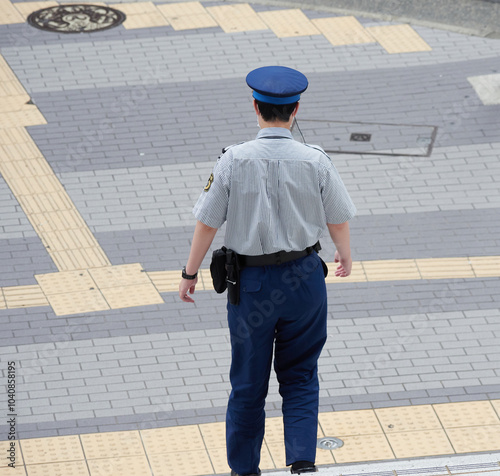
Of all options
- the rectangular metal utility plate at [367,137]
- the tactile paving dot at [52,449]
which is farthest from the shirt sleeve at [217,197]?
the rectangular metal utility plate at [367,137]

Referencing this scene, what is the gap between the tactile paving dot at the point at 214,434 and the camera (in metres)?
6.74

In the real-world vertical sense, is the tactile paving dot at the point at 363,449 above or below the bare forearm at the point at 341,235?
below

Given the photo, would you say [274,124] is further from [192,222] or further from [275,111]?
[192,222]

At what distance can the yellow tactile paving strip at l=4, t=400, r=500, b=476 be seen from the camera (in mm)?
6496

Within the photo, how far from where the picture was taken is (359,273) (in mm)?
8773

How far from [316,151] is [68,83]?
7757 mm

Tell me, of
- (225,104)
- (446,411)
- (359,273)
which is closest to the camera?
(446,411)

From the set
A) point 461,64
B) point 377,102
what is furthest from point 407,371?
point 461,64

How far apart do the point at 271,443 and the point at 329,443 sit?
395mm

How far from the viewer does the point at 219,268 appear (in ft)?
16.7

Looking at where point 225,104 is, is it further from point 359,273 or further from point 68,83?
point 359,273

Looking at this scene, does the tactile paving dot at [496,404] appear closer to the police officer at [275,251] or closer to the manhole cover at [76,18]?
the police officer at [275,251]

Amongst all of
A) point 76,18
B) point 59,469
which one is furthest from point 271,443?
point 76,18

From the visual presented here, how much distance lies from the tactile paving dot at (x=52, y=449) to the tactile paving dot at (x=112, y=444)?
0.06 metres
